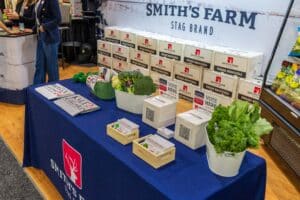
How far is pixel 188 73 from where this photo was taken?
373 cm

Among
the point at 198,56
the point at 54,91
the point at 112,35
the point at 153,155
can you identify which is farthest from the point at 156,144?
the point at 112,35

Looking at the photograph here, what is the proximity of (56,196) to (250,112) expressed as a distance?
5.11 ft

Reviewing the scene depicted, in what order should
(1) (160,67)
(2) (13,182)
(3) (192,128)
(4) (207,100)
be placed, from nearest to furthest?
(3) (192,128), (4) (207,100), (2) (13,182), (1) (160,67)

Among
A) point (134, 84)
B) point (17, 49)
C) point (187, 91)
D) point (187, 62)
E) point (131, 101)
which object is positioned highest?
point (134, 84)

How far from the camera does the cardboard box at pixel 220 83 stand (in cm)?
325

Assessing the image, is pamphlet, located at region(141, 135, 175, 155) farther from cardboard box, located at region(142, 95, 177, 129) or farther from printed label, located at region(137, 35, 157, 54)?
printed label, located at region(137, 35, 157, 54)

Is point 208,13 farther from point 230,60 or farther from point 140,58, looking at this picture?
point 140,58

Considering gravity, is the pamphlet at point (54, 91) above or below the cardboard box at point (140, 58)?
above

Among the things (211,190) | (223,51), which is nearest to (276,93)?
(223,51)

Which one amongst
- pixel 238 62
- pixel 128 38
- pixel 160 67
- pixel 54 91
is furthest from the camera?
pixel 128 38

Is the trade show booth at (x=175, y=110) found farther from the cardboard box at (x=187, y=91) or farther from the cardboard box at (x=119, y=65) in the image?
the cardboard box at (x=119, y=65)

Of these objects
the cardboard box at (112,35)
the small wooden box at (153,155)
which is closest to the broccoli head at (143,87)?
the small wooden box at (153,155)

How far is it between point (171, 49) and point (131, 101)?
233 cm

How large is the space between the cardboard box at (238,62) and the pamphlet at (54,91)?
1916 millimetres
